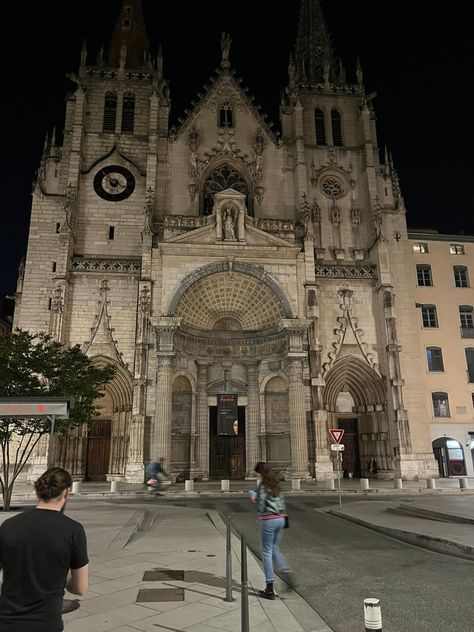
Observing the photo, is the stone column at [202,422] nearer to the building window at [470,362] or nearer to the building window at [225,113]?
the building window at [470,362]

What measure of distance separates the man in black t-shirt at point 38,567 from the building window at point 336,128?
3607cm

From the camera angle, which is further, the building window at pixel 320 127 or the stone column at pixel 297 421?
the building window at pixel 320 127

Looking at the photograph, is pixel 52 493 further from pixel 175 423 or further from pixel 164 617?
pixel 175 423

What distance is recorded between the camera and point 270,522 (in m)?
6.79

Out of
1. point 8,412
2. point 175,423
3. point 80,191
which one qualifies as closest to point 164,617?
point 8,412

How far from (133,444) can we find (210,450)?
5.58m

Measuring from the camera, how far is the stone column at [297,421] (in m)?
26.2

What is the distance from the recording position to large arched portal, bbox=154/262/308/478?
2808 cm

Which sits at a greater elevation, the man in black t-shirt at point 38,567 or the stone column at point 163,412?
the stone column at point 163,412

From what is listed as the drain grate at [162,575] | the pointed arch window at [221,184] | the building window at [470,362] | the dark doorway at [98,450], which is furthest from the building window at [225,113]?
the drain grate at [162,575]

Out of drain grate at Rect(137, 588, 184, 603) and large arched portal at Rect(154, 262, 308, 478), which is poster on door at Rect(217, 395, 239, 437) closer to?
large arched portal at Rect(154, 262, 308, 478)

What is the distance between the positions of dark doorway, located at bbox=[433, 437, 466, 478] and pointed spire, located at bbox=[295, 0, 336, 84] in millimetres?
27325

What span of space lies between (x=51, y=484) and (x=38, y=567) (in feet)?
1.67

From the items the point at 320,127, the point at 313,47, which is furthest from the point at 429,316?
the point at 313,47
